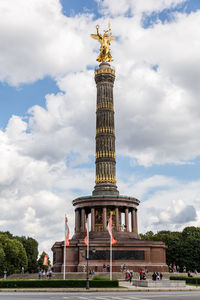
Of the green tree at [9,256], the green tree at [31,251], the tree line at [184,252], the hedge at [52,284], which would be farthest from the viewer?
the green tree at [31,251]

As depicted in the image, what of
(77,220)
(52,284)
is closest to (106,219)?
(77,220)

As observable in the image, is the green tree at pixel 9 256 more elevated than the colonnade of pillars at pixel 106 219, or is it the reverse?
the colonnade of pillars at pixel 106 219

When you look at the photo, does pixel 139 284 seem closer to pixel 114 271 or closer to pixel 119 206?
pixel 114 271

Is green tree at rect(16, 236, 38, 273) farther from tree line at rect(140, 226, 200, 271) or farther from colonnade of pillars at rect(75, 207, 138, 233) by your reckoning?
colonnade of pillars at rect(75, 207, 138, 233)

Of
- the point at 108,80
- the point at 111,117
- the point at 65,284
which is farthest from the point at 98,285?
the point at 108,80

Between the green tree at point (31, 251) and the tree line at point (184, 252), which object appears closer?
the tree line at point (184, 252)

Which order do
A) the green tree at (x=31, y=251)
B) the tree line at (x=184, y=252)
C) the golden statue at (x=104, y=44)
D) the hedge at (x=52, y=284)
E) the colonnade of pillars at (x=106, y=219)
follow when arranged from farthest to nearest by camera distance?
the green tree at (x=31, y=251), the tree line at (x=184, y=252), the golden statue at (x=104, y=44), the colonnade of pillars at (x=106, y=219), the hedge at (x=52, y=284)

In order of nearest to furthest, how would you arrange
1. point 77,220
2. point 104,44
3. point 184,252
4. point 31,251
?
point 77,220, point 104,44, point 184,252, point 31,251

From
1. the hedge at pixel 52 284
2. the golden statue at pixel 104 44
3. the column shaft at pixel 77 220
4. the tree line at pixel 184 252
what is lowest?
the hedge at pixel 52 284

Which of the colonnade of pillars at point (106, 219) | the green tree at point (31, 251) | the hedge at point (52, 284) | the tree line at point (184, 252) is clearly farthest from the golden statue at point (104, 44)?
the green tree at point (31, 251)

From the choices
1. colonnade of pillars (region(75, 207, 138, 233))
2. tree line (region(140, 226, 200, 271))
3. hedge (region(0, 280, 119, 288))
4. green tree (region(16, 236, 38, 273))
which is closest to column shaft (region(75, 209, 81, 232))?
colonnade of pillars (region(75, 207, 138, 233))

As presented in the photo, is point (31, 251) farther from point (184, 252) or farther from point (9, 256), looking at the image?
point (184, 252)

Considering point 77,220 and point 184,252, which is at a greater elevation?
point 77,220

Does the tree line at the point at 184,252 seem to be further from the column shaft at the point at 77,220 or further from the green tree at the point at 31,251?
the green tree at the point at 31,251
